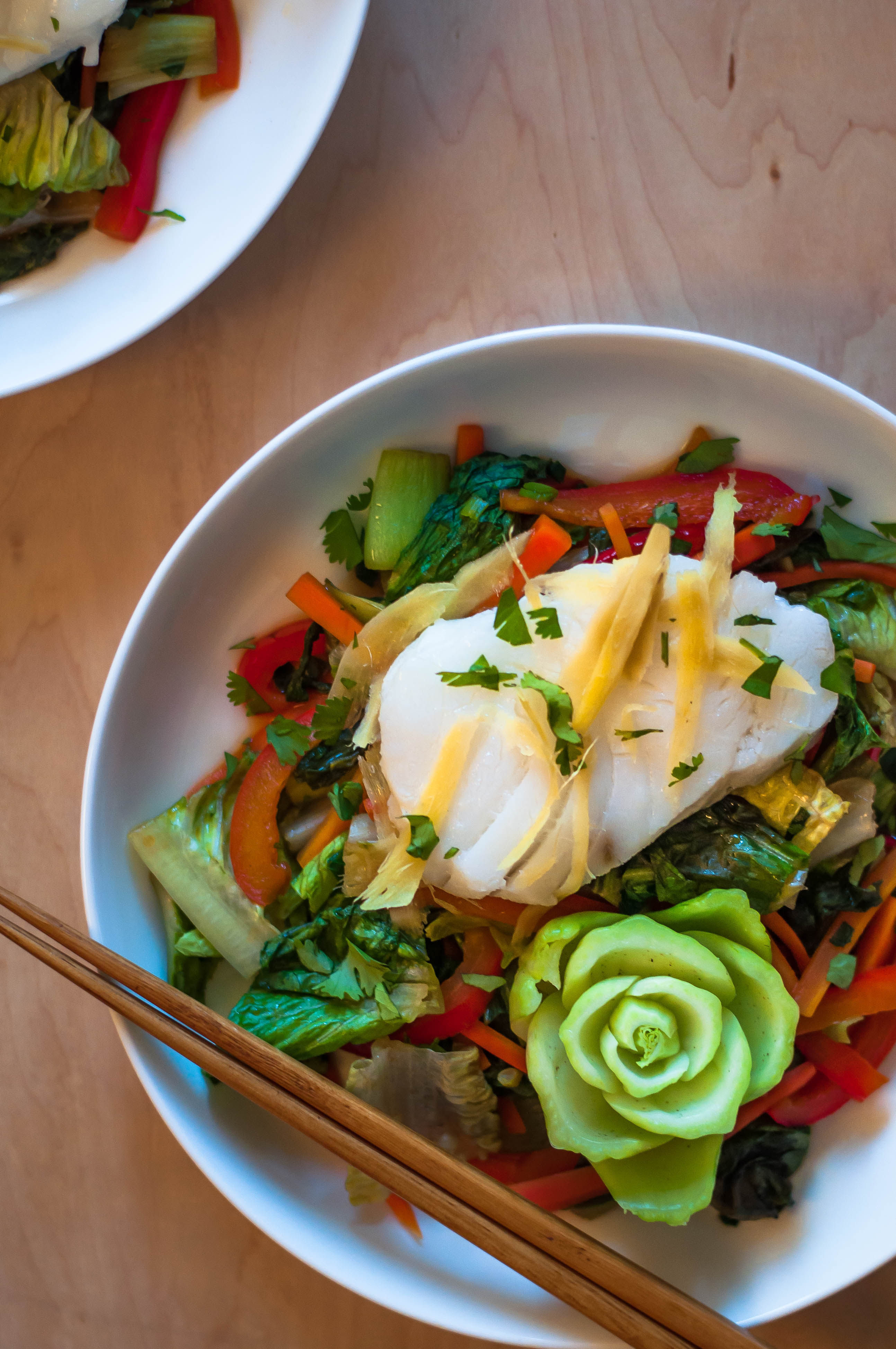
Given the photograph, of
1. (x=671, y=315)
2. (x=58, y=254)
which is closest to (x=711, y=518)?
(x=671, y=315)

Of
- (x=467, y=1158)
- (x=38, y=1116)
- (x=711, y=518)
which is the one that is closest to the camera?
(x=711, y=518)

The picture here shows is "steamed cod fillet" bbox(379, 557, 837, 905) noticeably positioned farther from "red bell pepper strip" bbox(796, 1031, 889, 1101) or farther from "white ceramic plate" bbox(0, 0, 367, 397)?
"white ceramic plate" bbox(0, 0, 367, 397)

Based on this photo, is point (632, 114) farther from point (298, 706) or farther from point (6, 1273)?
point (6, 1273)

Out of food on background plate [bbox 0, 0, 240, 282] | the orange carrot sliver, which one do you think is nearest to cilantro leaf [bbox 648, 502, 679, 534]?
food on background plate [bbox 0, 0, 240, 282]

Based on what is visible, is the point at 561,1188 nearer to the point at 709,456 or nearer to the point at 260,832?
the point at 260,832

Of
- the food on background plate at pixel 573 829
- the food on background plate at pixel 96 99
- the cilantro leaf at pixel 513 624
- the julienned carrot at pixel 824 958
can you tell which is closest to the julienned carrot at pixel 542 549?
the food on background plate at pixel 573 829

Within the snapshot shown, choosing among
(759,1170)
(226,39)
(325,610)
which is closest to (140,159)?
(226,39)

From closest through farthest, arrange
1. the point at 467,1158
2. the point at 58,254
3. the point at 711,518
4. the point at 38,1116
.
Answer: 1. the point at 711,518
2. the point at 467,1158
3. the point at 58,254
4. the point at 38,1116
